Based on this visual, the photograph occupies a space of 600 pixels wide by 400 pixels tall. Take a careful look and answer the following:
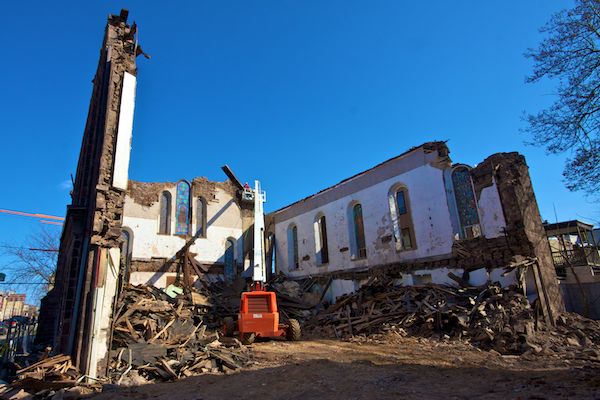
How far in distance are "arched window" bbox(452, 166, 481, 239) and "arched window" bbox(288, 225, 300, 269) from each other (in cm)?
1147

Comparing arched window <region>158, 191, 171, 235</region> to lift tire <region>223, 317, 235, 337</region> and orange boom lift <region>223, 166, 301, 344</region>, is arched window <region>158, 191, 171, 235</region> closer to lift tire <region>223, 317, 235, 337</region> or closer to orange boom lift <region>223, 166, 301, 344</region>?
lift tire <region>223, 317, 235, 337</region>

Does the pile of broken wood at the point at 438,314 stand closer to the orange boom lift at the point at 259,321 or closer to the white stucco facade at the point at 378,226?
the white stucco facade at the point at 378,226

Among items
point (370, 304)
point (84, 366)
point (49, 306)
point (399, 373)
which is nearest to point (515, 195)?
point (370, 304)

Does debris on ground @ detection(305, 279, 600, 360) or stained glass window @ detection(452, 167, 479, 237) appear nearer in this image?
debris on ground @ detection(305, 279, 600, 360)

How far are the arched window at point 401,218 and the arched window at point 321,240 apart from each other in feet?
17.7

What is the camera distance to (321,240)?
23.9 meters

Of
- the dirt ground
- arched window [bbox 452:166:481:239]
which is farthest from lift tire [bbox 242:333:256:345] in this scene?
arched window [bbox 452:166:481:239]

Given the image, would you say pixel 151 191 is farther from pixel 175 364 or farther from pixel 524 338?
pixel 524 338

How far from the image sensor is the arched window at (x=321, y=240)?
2334cm

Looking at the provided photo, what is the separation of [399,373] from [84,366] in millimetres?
7203

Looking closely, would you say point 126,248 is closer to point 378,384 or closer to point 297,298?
point 297,298

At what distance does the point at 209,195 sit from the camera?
25297 mm

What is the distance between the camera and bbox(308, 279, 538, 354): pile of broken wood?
36.9 ft

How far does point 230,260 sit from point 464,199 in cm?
1499
